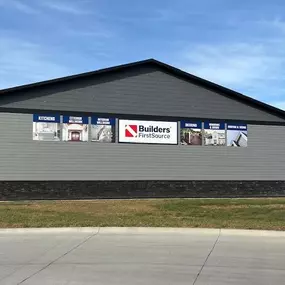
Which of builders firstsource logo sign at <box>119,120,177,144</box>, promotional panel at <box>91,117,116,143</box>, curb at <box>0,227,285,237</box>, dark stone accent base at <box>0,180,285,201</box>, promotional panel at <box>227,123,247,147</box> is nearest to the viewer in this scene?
curb at <box>0,227,285,237</box>

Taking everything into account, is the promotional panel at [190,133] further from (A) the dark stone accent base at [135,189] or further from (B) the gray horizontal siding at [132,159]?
(A) the dark stone accent base at [135,189]

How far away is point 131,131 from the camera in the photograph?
27750mm

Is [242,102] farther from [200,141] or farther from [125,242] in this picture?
[125,242]

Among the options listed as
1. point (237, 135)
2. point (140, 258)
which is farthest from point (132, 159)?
point (140, 258)

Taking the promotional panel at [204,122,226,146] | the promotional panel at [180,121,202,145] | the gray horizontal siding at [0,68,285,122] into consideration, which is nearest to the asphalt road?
the gray horizontal siding at [0,68,285,122]

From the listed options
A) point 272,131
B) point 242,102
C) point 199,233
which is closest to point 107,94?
Result: point 242,102

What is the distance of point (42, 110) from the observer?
26.2m

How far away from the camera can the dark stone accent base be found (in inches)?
1019

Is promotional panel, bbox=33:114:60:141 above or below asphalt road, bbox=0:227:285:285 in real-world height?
above

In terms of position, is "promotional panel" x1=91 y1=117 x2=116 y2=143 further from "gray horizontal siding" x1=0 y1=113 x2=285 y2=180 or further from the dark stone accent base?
the dark stone accent base

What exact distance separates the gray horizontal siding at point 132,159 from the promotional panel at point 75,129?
334 mm

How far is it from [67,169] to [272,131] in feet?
42.3

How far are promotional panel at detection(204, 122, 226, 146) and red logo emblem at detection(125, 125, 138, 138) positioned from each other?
4.32 meters

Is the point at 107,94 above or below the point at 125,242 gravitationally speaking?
above
